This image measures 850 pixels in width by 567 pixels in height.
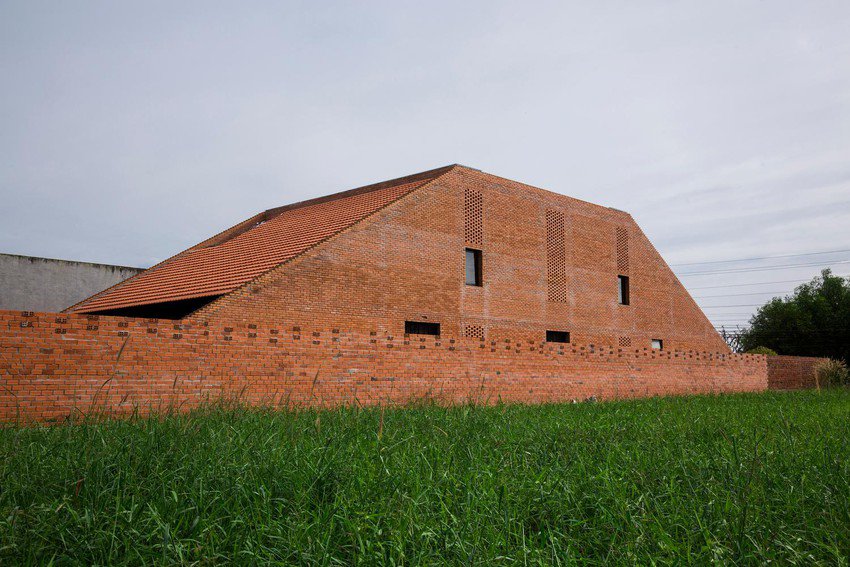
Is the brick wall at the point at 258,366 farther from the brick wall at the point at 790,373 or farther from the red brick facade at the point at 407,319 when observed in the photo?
the brick wall at the point at 790,373

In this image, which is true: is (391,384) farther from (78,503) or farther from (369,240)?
(78,503)

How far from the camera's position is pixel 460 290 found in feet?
60.6

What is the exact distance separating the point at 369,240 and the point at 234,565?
13646 mm

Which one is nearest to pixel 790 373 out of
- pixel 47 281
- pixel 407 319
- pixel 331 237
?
pixel 407 319

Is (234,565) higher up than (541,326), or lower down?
lower down

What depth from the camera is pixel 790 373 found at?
30.6 meters

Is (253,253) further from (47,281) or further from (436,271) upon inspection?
(47,281)

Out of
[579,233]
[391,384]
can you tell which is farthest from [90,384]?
[579,233]

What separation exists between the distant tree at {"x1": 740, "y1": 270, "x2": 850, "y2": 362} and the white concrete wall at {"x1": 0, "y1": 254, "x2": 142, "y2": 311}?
1700 inches

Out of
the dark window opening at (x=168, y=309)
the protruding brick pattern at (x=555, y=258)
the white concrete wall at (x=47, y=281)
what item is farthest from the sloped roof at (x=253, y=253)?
the protruding brick pattern at (x=555, y=258)

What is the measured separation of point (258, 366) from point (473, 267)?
894 cm

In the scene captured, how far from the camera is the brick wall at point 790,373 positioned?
97.1 ft

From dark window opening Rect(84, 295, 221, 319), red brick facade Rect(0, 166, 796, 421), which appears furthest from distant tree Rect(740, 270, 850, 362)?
dark window opening Rect(84, 295, 221, 319)

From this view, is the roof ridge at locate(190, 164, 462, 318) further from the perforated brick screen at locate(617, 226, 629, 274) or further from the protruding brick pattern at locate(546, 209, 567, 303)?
the perforated brick screen at locate(617, 226, 629, 274)
